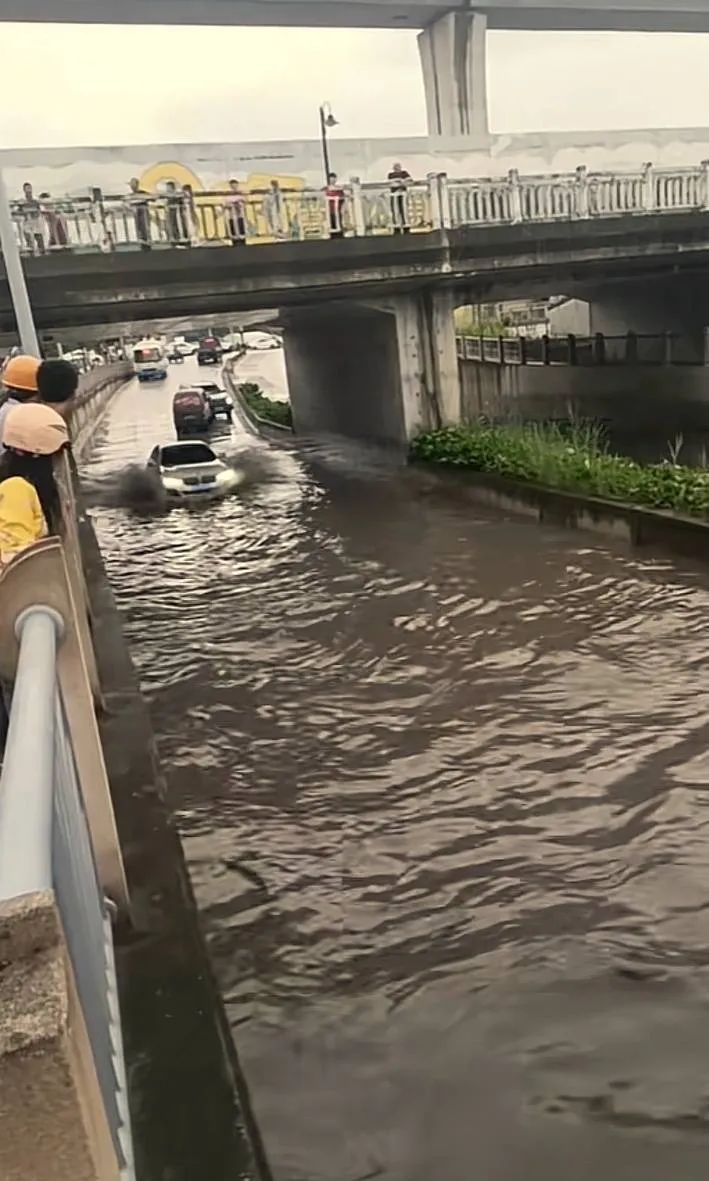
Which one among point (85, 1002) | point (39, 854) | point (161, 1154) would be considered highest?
point (39, 854)

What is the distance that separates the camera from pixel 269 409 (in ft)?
109

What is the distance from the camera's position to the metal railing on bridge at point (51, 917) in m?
1.09

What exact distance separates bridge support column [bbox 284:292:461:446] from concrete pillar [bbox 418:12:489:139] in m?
7.39

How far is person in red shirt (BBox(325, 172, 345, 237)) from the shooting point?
16.2 m

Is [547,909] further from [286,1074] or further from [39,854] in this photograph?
[39,854]

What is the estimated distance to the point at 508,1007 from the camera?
4250 mm

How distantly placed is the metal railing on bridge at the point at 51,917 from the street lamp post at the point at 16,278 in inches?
435

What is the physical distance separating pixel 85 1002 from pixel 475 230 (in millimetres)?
17243

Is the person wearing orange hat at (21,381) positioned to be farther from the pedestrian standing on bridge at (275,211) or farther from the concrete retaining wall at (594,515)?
the pedestrian standing on bridge at (275,211)

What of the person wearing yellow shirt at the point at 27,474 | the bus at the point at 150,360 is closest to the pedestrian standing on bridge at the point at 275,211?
the person wearing yellow shirt at the point at 27,474

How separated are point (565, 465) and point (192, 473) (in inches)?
327

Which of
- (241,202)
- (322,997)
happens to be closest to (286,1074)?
(322,997)

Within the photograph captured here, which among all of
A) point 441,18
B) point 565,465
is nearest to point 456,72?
point 441,18

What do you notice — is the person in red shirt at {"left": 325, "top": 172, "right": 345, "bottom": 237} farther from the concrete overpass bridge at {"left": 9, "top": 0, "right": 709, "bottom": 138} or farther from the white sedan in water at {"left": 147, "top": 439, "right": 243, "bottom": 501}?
the concrete overpass bridge at {"left": 9, "top": 0, "right": 709, "bottom": 138}
